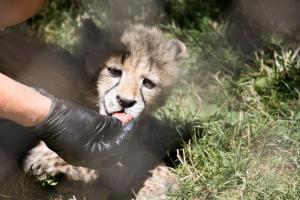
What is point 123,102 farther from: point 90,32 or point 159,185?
point 90,32

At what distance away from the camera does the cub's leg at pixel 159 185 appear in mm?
2566

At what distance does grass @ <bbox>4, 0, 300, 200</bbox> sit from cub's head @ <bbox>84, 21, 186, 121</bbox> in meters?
0.26

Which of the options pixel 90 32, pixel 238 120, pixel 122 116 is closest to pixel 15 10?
pixel 90 32

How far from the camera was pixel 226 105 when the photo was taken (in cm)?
330

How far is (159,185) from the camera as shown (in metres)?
2.67

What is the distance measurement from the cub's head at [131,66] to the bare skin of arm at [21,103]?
A: 1.55 ft

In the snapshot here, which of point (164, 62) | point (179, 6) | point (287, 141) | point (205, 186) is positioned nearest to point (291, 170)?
point (287, 141)

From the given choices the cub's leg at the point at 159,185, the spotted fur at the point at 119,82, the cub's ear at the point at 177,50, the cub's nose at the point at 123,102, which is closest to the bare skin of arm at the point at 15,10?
the spotted fur at the point at 119,82

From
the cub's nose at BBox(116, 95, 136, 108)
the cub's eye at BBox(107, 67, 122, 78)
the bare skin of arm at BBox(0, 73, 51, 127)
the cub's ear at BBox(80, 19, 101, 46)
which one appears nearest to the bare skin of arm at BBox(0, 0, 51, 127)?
the bare skin of arm at BBox(0, 73, 51, 127)

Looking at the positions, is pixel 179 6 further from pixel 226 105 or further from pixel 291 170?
pixel 291 170

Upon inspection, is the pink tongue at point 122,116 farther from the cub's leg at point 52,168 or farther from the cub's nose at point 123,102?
the cub's leg at point 52,168

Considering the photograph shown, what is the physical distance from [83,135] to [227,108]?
1224 millimetres

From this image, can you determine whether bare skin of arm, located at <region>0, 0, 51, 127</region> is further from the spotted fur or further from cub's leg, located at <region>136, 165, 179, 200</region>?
cub's leg, located at <region>136, 165, 179, 200</region>

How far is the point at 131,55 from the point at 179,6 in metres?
1.41
